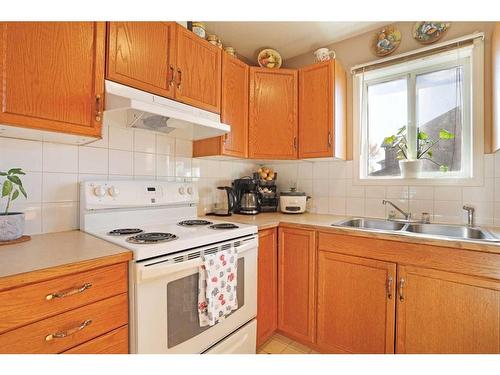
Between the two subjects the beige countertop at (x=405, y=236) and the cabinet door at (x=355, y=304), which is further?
the cabinet door at (x=355, y=304)

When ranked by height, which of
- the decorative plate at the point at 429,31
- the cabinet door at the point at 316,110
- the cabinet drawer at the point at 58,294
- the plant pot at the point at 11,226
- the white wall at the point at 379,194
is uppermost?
the decorative plate at the point at 429,31

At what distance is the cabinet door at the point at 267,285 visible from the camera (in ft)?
5.49

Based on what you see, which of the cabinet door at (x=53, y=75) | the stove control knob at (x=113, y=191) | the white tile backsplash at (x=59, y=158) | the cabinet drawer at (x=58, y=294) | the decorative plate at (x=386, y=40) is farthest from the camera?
the decorative plate at (x=386, y=40)

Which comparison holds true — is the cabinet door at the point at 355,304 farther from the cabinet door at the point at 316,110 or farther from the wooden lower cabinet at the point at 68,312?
the wooden lower cabinet at the point at 68,312

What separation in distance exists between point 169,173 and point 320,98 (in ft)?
4.39

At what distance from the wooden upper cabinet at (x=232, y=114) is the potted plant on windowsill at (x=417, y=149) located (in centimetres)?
117

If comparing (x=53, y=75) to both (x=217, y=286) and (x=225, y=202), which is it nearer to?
(x=217, y=286)

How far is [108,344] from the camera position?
3.02ft

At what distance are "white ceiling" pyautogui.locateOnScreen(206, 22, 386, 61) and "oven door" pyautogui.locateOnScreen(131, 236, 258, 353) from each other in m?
1.75

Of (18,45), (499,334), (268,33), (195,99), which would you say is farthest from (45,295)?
(268,33)

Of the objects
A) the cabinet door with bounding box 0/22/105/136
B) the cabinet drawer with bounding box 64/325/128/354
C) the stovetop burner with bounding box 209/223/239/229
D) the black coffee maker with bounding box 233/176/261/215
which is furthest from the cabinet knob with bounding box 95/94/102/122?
the black coffee maker with bounding box 233/176/261/215

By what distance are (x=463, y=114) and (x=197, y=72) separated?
189cm

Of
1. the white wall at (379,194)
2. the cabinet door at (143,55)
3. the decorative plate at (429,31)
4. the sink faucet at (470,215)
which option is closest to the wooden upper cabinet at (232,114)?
the cabinet door at (143,55)

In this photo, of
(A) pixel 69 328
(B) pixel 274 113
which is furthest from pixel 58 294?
(B) pixel 274 113
